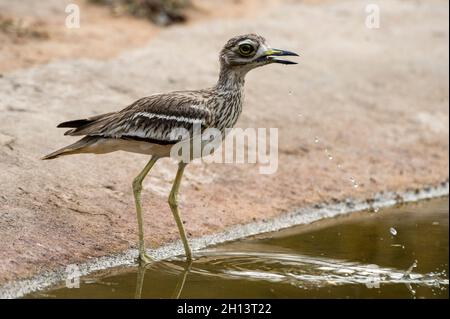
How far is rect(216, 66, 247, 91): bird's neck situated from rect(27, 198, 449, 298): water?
1260 mm

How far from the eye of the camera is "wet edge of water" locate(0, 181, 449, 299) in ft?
21.3

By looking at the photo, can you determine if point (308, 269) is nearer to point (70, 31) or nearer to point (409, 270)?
point (409, 270)

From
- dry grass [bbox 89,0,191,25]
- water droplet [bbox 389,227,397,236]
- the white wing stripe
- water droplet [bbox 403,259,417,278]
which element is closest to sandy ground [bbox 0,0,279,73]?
dry grass [bbox 89,0,191,25]

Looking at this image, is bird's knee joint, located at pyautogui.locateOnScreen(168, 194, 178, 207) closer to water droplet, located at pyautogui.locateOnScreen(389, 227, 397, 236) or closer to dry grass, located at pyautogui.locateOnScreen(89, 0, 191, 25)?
water droplet, located at pyautogui.locateOnScreen(389, 227, 397, 236)

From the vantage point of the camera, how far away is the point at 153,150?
7352mm

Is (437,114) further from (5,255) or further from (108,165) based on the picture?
(5,255)

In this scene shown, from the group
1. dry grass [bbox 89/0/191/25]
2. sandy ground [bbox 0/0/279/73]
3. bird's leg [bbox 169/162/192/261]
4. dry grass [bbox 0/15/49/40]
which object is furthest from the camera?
dry grass [bbox 89/0/191/25]

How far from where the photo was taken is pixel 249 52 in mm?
7586

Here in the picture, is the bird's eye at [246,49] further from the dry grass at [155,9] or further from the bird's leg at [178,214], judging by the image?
the dry grass at [155,9]

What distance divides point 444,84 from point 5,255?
734 cm

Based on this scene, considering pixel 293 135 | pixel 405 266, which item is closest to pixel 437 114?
pixel 293 135

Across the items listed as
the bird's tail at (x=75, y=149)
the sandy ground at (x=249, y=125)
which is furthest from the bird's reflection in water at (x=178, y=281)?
the bird's tail at (x=75, y=149)

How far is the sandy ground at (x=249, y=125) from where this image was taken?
7.64m

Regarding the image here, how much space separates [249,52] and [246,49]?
3 centimetres
